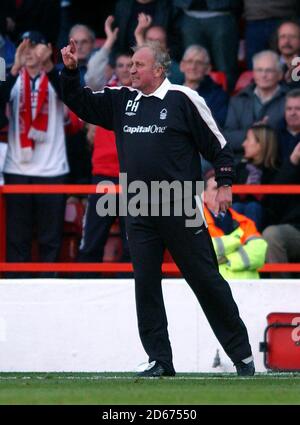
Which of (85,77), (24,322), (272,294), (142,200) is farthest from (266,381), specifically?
(85,77)

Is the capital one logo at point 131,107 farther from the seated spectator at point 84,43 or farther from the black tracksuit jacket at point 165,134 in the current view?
the seated spectator at point 84,43

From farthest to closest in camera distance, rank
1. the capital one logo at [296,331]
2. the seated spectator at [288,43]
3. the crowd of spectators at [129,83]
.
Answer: the seated spectator at [288,43] → the crowd of spectators at [129,83] → the capital one logo at [296,331]

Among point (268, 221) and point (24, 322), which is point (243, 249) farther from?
point (24, 322)

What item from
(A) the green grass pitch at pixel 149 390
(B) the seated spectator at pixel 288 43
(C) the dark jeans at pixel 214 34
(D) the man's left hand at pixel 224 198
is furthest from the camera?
(C) the dark jeans at pixel 214 34

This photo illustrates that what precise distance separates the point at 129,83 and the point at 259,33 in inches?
76.9

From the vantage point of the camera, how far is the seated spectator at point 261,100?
39.4 ft

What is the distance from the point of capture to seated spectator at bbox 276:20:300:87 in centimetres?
1243

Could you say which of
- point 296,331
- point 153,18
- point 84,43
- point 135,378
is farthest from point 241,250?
point 153,18

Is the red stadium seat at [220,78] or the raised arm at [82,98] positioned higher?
the red stadium seat at [220,78]

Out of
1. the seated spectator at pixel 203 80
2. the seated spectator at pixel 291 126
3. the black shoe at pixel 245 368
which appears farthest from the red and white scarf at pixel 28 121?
the black shoe at pixel 245 368

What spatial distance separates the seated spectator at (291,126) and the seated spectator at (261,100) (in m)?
0.27

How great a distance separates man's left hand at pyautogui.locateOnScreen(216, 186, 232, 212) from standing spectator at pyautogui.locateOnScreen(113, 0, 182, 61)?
506 cm

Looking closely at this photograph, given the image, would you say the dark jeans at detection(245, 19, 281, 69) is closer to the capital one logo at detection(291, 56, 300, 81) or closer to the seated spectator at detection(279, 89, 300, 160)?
the capital one logo at detection(291, 56, 300, 81)

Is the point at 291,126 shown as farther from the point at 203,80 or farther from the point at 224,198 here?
the point at 224,198
